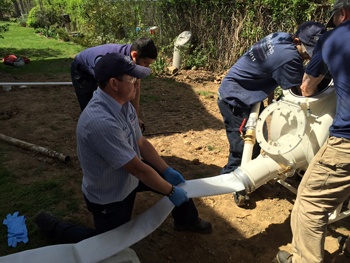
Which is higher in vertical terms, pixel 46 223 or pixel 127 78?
pixel 127 78

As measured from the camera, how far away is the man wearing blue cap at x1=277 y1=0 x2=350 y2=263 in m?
2.02

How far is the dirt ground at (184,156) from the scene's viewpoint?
2781 mm

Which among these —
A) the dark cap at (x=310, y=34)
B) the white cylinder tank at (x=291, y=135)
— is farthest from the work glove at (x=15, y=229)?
the dark cap at (x=310, y=34)

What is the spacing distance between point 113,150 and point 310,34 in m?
1.90

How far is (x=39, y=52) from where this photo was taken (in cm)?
1098

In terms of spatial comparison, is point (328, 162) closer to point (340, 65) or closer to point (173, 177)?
point (340, 65)

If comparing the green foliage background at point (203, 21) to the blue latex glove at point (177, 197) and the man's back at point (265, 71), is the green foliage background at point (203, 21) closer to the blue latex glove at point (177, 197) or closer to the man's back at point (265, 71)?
the man's back at point (265, 71)

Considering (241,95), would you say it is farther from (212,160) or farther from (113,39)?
(113,39)

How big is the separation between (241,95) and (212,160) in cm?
146

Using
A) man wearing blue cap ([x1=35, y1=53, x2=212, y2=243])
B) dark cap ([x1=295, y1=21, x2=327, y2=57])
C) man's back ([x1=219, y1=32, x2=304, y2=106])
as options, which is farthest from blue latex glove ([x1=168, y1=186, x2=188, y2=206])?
dark cap ([x1=295, y1=21, x2=327, y2=57])

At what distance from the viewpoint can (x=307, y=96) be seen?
2494mm

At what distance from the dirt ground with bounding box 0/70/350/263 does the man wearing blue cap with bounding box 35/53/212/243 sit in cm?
68

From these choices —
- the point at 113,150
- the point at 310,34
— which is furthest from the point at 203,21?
the point at 113,150

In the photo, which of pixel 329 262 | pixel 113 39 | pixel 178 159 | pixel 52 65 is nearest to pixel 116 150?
pixel 329 262
